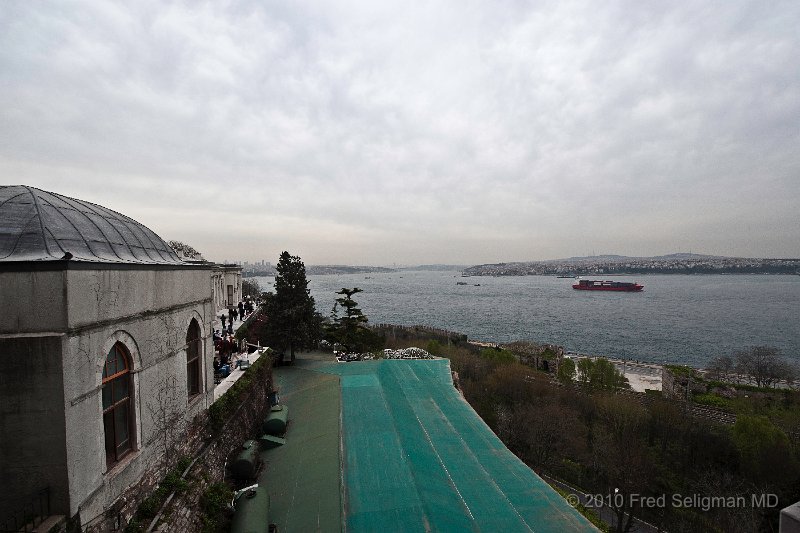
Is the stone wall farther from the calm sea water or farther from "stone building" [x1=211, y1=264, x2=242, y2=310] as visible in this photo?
the calm sea water

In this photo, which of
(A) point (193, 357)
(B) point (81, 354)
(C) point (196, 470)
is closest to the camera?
(B) point (81, 354)

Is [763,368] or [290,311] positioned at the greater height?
[290,311]

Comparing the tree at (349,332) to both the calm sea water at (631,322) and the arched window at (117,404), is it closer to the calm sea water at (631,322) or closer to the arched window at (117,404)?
the arched window at (117,404)

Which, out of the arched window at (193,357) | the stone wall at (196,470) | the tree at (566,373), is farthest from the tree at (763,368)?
the arched window at (193,357)

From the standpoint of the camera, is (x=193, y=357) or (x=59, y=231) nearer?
(x=59, y=231)

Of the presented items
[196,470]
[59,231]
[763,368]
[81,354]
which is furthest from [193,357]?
[763,368]

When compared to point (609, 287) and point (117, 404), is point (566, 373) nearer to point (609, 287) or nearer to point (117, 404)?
point (117, 404)

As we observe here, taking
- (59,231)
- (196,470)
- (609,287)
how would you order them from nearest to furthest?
(59,231) < (196,470) < (609,287)
